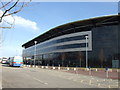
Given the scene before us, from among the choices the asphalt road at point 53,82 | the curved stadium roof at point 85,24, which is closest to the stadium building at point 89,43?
the curved stadium roof at point 85,24

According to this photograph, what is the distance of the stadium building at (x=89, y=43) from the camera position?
5450 centimetres

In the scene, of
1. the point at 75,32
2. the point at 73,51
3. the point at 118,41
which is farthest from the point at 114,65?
the point at 75,32

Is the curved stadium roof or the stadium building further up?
the curved stadium roof

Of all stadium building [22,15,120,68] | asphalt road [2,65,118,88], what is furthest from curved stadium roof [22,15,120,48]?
asphalt road [2,65,118,88]

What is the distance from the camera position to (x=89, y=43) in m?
58.4

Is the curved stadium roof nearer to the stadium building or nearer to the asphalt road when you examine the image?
the stadium building

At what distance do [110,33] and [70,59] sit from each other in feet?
56.4

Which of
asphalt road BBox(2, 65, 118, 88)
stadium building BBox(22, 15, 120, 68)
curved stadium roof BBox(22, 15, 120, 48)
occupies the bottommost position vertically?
asphalt road BBox(2, 65, 118, 88)

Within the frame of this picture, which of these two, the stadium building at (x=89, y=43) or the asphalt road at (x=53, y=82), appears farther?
the stadium building at (x=89, y=43)

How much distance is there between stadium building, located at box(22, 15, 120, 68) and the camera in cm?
5450

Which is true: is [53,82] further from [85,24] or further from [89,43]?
[85,24]

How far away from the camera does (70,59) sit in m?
63.2

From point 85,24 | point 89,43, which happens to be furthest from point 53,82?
point 85,24

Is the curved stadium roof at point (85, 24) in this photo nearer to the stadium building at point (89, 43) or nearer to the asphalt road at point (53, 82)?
the stadium building at point (89, 43)
